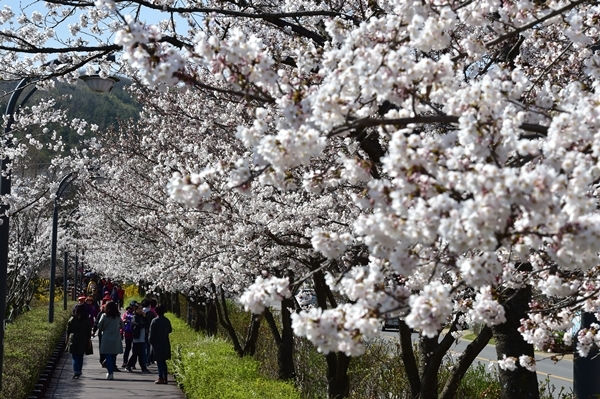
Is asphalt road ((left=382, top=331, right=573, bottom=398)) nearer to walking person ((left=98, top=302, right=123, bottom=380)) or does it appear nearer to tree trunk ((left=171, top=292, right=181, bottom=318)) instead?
walking person ((left=98, top=302, right=123, bottom=380))

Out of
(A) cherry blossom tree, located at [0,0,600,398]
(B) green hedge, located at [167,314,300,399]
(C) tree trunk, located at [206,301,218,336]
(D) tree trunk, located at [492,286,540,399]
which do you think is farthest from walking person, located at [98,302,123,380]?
(A) cherry blossom tree, located at [0,0,600,398]

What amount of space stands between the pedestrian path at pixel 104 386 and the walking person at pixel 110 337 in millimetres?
357

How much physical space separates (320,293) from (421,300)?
24.3 ft

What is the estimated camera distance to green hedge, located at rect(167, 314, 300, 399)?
30.1 feet

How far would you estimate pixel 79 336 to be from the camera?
15031 mm

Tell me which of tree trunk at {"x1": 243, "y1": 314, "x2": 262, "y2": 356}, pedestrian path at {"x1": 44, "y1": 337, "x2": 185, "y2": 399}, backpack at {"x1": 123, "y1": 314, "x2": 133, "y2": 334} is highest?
backpack at {"x1": 123, "y1": 314, "x2": 133, "y2": 334}

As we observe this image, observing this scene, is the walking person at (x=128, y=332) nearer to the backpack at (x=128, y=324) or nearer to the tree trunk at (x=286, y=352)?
the backpack at (x=128, y=324)

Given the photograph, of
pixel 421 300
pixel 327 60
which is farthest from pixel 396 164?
pixel 327 60

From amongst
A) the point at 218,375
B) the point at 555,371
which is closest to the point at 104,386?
the point at 218,375

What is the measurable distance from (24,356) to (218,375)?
3.61 metres

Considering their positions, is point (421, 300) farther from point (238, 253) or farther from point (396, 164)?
point (238, 253)

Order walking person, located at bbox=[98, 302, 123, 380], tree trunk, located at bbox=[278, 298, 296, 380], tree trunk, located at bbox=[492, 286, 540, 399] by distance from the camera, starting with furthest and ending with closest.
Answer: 1. walking person, located at bbox=[98, 302, 123, 380]
2. tree trunk, located at bbox=[278, 298, 296, 380]
3. tree trunk, located at bbox=[492, 286, 540, 399]

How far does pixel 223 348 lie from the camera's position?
13.8 meters

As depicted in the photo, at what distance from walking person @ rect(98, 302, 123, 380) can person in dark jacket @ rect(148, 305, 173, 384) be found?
34.7 inches
